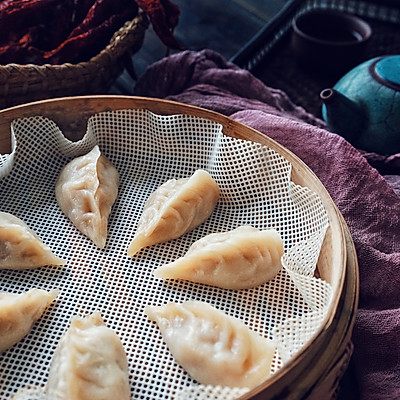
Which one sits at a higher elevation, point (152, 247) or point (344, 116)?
point (344, 116)

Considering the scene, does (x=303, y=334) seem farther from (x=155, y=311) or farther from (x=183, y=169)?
(x=183, y=169)

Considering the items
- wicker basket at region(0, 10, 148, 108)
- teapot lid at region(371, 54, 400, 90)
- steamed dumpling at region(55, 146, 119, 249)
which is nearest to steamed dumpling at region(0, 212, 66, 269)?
steamed dumpling at region(55, 146, 119, 249)

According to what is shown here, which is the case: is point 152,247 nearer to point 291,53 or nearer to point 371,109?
point 371,109

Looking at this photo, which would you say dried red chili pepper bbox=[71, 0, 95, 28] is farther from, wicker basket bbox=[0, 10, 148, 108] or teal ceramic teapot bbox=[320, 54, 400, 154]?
teal ceramic teapot bbox=[320, 54, 400, 154]

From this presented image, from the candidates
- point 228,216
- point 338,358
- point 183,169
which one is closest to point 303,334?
point 338,358

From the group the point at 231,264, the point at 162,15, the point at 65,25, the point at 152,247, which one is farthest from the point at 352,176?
the point at 65,25

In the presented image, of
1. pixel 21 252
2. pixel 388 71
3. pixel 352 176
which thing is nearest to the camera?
pixel 21 252

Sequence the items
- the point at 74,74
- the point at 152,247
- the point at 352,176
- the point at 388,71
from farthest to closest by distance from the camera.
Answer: the point at 388,71 < the point at 74,74 < the point at 352,176 < the point at 152,247
